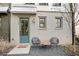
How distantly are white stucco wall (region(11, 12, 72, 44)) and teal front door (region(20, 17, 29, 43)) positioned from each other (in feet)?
0.16

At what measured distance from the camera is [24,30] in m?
4.23

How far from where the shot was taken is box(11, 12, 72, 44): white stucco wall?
4.16m

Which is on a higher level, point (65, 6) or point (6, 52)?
point (65, 6)

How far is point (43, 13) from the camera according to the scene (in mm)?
4164

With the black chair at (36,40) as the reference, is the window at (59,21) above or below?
above

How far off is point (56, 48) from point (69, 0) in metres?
0.75

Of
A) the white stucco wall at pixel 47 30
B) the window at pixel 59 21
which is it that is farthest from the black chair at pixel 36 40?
the window at pixel 59 21

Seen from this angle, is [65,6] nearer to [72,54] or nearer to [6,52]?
[72,54]

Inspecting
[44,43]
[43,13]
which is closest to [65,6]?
[43,13]

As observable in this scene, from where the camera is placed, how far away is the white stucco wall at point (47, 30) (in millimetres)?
4160

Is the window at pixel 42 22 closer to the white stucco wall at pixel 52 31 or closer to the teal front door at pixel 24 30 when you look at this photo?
the white stucco wall at pixel 52 31

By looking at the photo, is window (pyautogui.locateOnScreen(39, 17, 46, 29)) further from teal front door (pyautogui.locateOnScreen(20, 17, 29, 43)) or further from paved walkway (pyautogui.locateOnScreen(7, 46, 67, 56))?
paved walkway (pyautogui.locateOnScreen(7, 46, 67, 56))

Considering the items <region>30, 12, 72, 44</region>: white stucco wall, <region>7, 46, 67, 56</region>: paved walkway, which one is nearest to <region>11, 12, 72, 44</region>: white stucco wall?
<region>30, 12, 72, 44</region>: white stucco wall

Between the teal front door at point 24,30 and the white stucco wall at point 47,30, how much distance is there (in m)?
0.05
